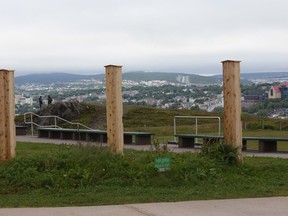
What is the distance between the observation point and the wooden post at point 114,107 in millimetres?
12328

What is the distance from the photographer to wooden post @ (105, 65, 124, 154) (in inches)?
485

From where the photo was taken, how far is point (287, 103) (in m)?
37.2

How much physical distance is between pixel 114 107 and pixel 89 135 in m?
10.3

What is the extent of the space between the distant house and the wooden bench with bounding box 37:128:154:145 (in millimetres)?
17869

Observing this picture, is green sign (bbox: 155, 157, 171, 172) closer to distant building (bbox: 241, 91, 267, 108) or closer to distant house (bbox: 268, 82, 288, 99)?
distant house (bbox: 268, 82, 288, 99)

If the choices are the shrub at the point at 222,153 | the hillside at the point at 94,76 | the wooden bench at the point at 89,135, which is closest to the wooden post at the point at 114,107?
the shrub at the point at 222,153

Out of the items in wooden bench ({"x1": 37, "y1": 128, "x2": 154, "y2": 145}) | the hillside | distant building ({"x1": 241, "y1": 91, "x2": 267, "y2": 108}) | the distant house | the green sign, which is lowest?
wooden bench ({"x1": 37, "y1": 128, "x2": 154, "y2": 145})

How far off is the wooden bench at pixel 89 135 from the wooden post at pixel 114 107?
295 inches

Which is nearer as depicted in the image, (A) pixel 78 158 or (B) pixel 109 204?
(B) pixel 109 204

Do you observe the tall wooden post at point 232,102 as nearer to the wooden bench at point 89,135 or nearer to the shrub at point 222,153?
the shrub at point 222,153

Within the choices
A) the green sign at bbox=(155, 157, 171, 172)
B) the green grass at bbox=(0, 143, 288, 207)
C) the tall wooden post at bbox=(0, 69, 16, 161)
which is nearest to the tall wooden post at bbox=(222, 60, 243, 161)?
the green grass at bbox=(0, 143, 288, 207)

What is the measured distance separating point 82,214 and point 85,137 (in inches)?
581

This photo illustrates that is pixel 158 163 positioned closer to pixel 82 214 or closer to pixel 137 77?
pixel 82 214

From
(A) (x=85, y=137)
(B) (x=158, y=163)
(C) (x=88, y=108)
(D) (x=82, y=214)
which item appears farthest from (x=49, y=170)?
(C) (x=88, y=108)
